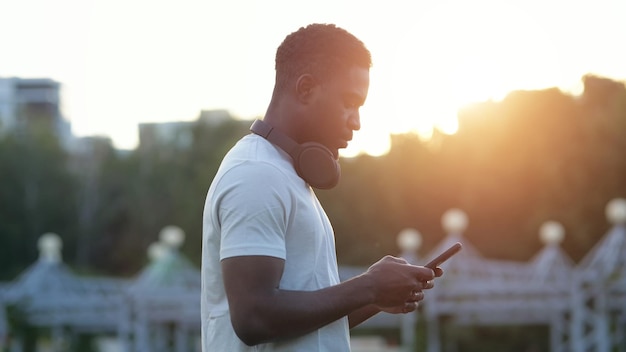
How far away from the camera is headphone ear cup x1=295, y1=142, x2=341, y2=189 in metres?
3.17

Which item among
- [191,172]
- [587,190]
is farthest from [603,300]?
[191,172]

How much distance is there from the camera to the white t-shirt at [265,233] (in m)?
2.96

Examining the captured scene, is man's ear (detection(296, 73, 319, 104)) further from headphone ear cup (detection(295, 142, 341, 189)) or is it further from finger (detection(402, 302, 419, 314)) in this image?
finger (detection(402, 302, 419, 314))

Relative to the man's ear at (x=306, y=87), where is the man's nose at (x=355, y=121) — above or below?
below

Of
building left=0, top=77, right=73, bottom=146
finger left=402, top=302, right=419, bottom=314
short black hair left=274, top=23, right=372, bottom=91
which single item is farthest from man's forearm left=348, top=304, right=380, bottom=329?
building left=0, top=77, right=73, bottom=146

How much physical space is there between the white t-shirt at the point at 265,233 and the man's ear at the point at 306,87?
0.16 m

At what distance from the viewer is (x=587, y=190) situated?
42406 millimetres

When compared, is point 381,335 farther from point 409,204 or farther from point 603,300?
point 603,300

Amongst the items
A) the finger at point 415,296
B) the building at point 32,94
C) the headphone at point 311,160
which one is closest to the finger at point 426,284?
the finger at point 415,296

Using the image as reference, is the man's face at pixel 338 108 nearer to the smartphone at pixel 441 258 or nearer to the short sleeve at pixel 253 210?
the short sleeve at pixel 253 210

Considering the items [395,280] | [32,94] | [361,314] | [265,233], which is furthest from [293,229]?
[32,94]

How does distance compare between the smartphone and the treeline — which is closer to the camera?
the smartphone

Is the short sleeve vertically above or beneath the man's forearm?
above

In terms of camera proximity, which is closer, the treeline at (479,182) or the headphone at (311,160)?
the headphone at (311,160)
